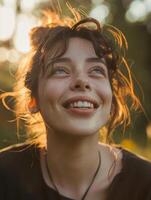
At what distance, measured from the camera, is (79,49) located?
3270 mm

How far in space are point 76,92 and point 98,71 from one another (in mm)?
208

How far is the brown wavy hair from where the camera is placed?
10.9 feet

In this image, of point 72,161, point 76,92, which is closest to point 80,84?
point 76,92

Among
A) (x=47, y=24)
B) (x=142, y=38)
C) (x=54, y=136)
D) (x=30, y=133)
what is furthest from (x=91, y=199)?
(x=142, y=38)

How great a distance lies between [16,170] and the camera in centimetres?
345

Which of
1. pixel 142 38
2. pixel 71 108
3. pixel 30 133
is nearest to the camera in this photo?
pixel 71 108

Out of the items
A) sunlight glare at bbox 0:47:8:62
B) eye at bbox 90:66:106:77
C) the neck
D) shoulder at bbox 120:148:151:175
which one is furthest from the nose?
sunlight glare at bbox 0:47:8:62

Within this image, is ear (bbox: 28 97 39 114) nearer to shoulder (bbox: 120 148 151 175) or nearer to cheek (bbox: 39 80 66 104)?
cheek (bbox: 39 80 66 104)

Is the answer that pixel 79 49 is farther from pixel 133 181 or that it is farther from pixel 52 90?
pixel 133 181

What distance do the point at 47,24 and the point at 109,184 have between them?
0.84m

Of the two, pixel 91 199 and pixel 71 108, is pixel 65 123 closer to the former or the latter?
pixel 71 108

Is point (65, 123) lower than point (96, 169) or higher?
higher

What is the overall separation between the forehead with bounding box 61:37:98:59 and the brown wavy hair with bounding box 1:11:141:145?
2cm

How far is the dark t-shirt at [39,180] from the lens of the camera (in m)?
3.32
